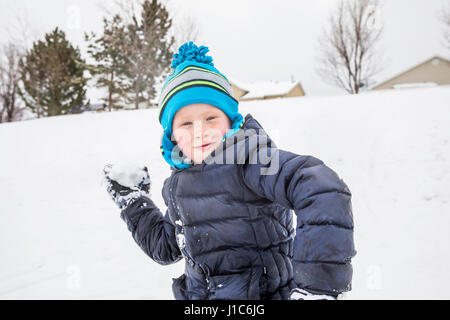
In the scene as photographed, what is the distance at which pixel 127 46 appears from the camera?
16922mm

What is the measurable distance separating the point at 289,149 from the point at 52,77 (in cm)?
2257

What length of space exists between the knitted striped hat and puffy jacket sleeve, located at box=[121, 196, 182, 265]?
0.34 meters

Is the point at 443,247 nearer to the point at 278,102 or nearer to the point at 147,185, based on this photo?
the point at 147,185

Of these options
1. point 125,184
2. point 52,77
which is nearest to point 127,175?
point 125,184

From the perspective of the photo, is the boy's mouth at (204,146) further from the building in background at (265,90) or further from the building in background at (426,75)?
the building in background at (265,90)

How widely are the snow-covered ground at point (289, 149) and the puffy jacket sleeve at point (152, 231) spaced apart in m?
1.78

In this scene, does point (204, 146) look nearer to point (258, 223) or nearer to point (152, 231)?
point (258, 223)

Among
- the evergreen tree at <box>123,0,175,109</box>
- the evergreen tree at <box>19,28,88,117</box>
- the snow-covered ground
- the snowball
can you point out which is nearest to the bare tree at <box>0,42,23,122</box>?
the evergreen tree at <box>19,28,88,117</box>

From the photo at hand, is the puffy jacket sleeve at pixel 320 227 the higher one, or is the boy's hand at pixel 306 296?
the puffy jacket sleeve at pixel 320 227

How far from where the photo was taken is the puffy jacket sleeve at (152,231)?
1.33 meters

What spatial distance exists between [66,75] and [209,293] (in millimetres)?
25772

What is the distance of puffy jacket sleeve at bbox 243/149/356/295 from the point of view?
0.68 metres

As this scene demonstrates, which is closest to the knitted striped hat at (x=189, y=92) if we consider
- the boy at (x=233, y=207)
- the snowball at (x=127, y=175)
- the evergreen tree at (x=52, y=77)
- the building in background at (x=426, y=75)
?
the boy at (x=233, y=207)

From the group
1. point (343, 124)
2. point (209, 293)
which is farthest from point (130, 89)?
point (209, 293)
